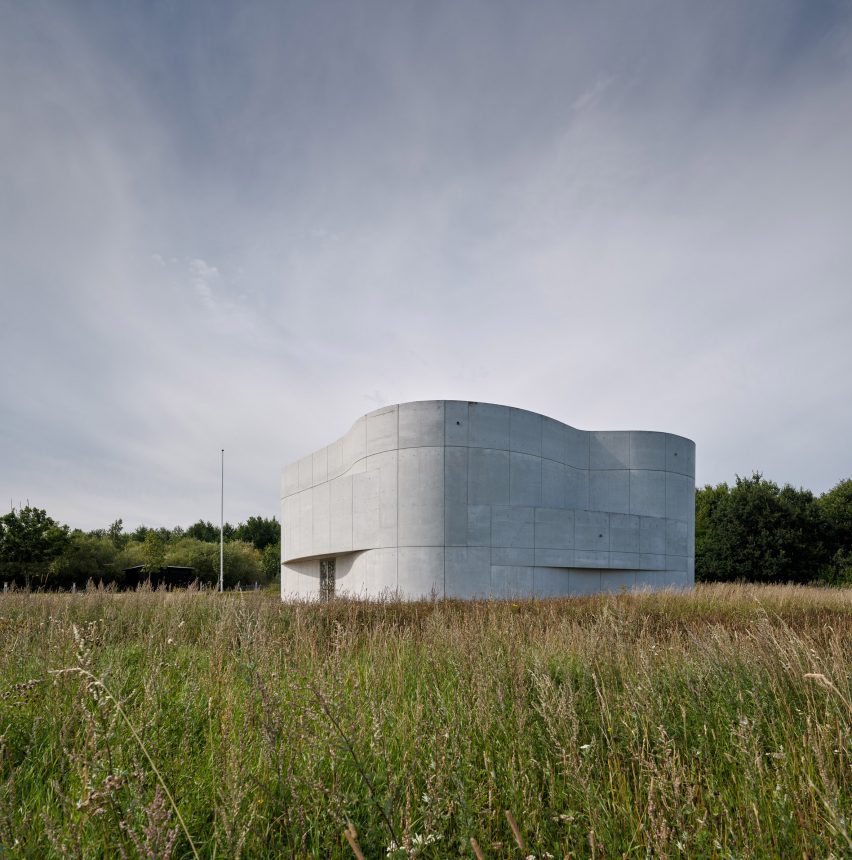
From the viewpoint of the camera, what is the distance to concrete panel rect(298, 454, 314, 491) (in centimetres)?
2980

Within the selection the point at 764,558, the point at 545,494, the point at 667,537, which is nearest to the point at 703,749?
the point at 545,494

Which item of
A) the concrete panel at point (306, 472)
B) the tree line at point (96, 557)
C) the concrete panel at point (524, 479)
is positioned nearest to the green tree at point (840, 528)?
the concrete panel at point (524, 479)

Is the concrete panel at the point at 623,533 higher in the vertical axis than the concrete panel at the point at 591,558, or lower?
higher

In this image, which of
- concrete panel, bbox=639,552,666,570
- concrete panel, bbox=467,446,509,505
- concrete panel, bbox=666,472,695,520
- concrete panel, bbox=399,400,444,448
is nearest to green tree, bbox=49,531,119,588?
concrete panel, bbox=399,400,444,448

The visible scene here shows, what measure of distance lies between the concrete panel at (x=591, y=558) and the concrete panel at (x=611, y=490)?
7.62 feet

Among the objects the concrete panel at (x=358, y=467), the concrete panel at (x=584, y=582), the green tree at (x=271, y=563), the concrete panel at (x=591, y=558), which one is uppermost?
the concrete panel at (x=358, y=467)

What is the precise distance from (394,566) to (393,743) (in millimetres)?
18467

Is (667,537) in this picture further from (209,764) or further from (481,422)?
(209,764)

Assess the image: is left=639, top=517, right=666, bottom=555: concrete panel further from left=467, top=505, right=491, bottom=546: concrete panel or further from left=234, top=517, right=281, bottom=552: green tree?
left=234, top=517, right=281, bottom=552: green tree

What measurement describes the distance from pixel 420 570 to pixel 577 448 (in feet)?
28.5

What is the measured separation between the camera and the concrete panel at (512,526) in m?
22.0

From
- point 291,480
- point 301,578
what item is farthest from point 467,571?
point 291,480

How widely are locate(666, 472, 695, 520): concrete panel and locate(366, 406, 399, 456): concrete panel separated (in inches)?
483

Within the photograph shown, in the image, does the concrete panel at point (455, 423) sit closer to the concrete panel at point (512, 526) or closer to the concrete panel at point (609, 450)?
the concrete panel at point (512, 526)
